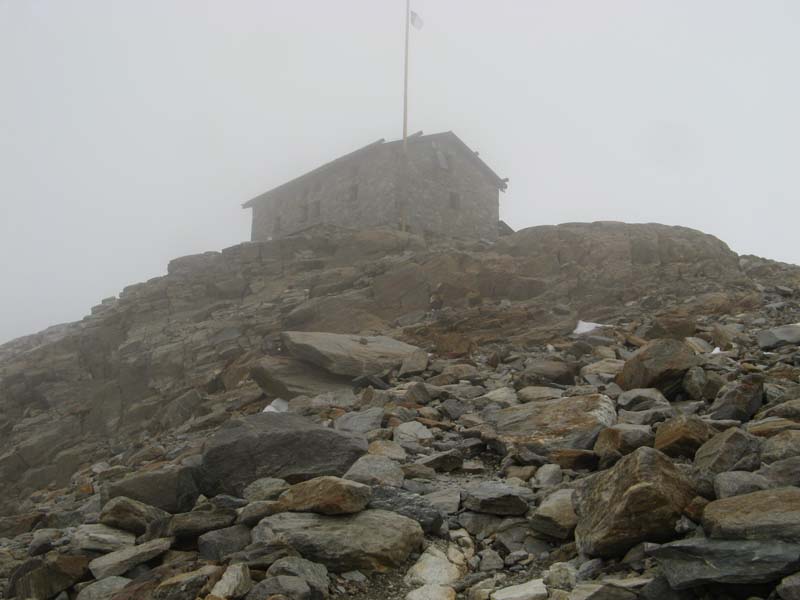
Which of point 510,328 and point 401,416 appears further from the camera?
point 510,328

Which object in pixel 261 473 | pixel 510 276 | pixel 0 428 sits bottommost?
pixel 0 428

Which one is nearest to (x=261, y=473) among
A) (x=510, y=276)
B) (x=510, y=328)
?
(x=510, y=328)

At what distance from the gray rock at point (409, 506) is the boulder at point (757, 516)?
6.70ft

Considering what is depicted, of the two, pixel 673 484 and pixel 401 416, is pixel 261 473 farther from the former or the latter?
pixel 673 484

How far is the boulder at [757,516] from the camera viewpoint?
295 centimetres

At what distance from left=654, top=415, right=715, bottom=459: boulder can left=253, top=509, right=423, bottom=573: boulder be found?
6.72 feet

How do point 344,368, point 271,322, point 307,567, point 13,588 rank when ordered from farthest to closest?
1. point 271,322
2. point 344,368
3. point 13,588
4. point 307,567

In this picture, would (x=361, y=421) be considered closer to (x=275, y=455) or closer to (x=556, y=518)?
(x=275, y=455)

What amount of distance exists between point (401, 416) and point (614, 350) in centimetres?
454

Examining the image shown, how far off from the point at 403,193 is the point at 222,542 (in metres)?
26.0

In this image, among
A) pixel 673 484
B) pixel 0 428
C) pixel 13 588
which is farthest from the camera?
pixel 0 428

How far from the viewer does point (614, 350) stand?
34.3 feet

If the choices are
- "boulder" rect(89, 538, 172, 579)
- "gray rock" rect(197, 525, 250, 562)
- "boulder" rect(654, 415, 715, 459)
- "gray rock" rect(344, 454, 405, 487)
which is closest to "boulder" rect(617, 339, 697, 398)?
"boulder" rect(654, 415, 715, 459)

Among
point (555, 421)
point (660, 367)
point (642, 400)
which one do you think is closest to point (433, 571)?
point (555, 421)
